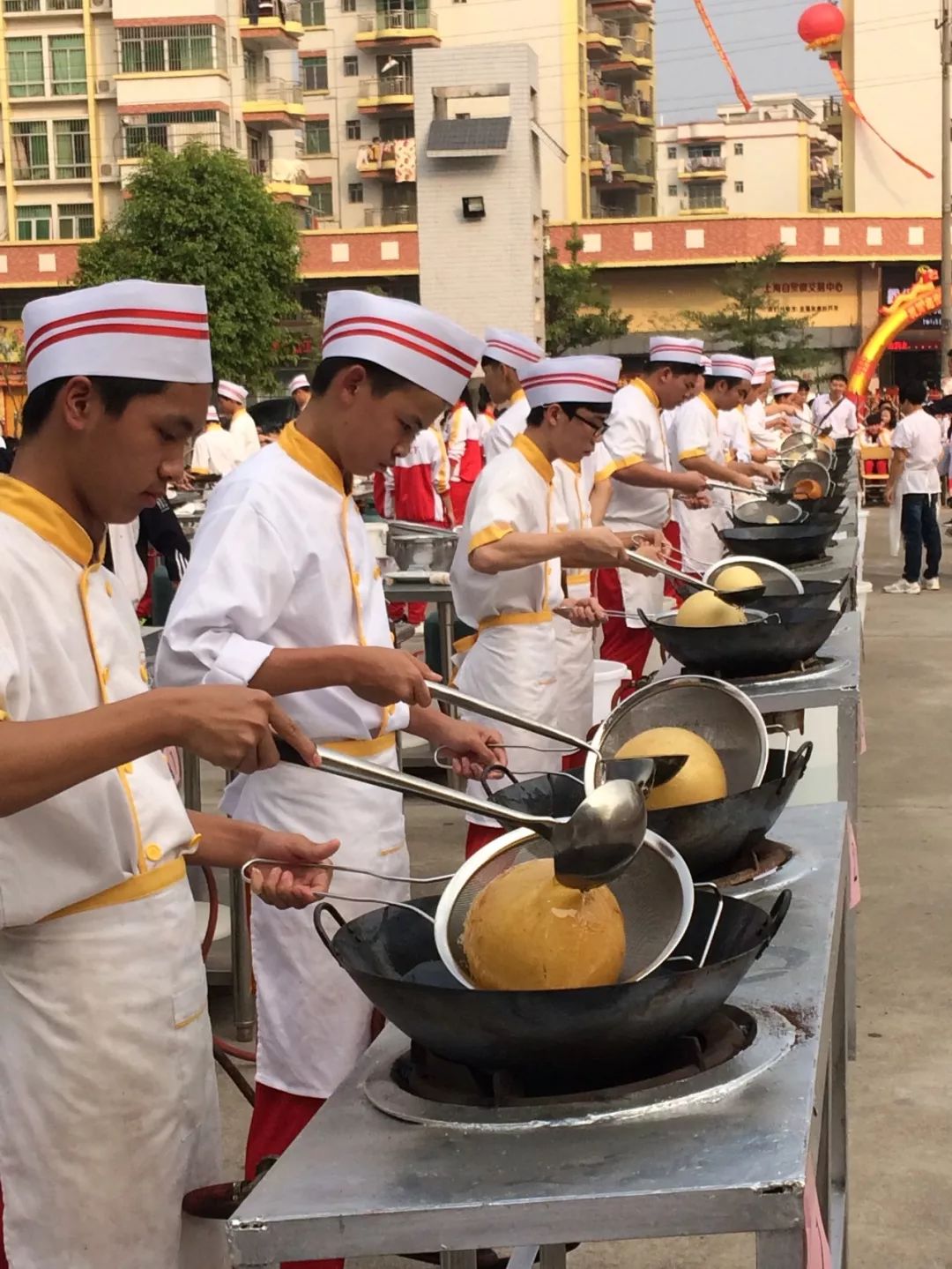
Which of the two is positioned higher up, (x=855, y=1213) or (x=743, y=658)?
(x=743, y=658)

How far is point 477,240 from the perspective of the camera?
26.8 meters

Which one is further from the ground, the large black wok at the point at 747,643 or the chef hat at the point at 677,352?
the chef hat at the point at 677,352

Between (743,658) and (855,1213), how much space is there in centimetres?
116

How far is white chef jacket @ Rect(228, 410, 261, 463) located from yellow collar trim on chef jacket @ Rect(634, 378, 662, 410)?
19.9 ft

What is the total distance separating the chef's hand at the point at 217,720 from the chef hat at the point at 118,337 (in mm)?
424

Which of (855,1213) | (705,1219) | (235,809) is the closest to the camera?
(705,1219)

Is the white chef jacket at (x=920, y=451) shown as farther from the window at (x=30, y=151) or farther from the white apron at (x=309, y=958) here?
the window at (x=30, y=151)

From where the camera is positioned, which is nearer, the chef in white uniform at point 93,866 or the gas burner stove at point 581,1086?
the gas burner stove at point 581,1086

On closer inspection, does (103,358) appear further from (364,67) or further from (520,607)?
(364,67)

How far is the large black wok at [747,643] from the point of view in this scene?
361 centimetres

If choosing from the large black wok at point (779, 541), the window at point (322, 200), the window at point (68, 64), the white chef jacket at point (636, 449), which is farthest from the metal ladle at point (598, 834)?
the window at point (322, 200)

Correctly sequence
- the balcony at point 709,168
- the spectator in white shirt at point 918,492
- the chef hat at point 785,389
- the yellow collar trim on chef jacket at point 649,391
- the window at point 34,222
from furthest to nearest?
the balcony at point 709,168
the window at point 34,222
the chef hat at point 785,389
the spectator in white shirt at point 918,492
the yellow collar trim on chef jacket at point 649,391

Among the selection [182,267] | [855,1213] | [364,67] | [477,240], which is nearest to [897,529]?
[855,1213]

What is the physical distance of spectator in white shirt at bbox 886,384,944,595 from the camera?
12.6 meters
